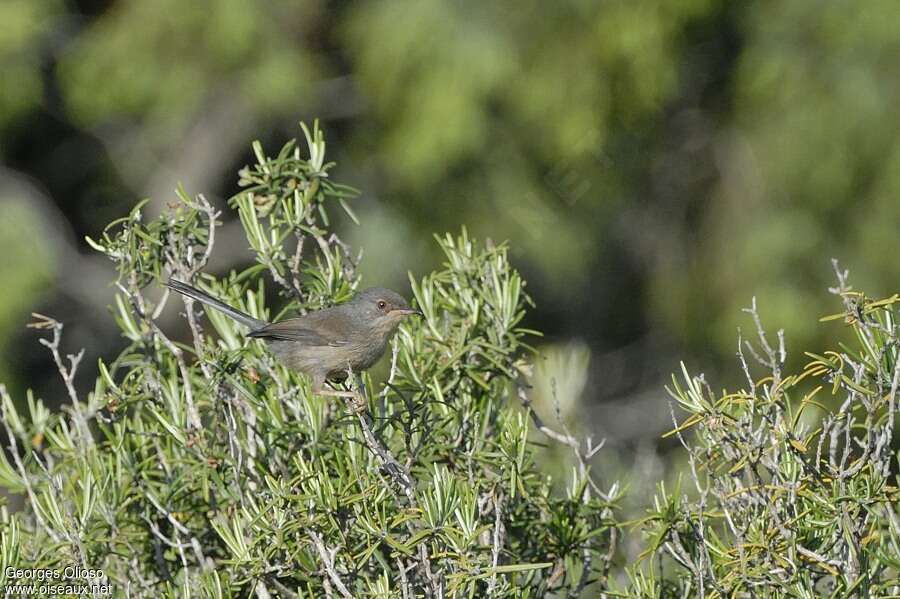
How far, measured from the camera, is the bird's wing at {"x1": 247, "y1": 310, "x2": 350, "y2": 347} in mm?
3578

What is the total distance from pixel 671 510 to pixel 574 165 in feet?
19.5

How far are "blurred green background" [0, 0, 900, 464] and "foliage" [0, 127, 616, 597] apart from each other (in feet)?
14.8

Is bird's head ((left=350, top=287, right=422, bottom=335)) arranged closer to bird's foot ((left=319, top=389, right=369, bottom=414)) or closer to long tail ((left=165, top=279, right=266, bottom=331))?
long tail ((left=165, top=279, right=266, bottom=331))

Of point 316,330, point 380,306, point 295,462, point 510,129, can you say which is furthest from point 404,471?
point 510,129

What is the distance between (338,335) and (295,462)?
1.16 meters

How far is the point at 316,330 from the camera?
3.71 metres

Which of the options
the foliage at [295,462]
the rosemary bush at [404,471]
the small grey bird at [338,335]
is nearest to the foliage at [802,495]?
the rosemary bush at [404,471]

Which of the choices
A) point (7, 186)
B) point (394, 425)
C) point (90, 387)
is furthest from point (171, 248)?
point (90, 387)

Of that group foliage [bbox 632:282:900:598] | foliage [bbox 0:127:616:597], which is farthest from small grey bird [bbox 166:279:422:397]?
foliage [bbox 632:282:900:598]

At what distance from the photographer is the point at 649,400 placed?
36.0 feet

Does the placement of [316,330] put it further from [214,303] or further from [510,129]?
[510,129]

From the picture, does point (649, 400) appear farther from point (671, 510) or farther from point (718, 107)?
point (671, 510)

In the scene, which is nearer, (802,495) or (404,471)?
(802,495)

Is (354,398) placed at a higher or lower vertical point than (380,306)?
lower
